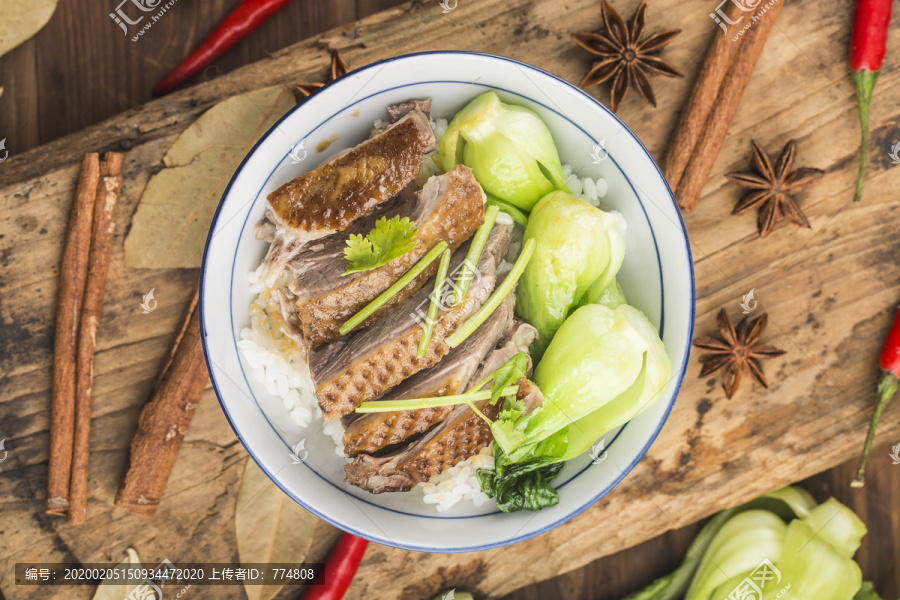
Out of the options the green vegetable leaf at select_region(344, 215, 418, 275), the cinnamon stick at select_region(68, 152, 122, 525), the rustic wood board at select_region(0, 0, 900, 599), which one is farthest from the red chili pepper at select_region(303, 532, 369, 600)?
the green vegetable leaf at select_region(344, 215, 418, 275)

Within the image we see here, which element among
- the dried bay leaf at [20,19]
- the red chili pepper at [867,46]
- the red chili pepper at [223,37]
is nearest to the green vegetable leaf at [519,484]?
the red chili pepper at [867,46]

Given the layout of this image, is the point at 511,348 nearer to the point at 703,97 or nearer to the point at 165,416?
the point at 703,97

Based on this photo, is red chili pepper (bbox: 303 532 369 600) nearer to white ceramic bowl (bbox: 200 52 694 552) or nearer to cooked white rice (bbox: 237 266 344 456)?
white ceramic bowl (bbox: 200 52 694 552)

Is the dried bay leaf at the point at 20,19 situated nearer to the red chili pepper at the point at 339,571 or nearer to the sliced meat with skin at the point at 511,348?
the sliced meat with skin at the point at 511,348

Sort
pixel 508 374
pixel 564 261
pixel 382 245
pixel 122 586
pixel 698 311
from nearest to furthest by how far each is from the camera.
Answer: pixel 508 374 → pixel 382 245 → pixel 564 261 → pixel 122 586 → pixel 698 311

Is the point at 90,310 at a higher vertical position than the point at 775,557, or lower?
higher

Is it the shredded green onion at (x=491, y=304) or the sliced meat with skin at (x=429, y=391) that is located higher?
the shredded green onion at (x=491, y=304)

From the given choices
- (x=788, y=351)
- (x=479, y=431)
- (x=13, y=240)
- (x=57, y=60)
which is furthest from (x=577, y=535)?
(x=57, y=60)

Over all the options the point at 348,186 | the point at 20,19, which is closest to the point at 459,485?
the point at 348,186
